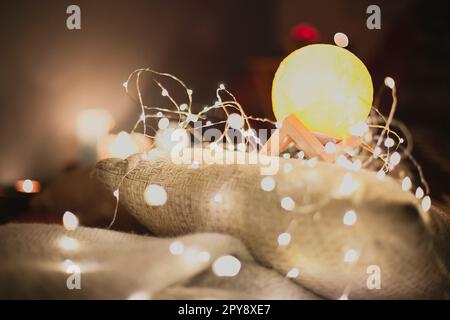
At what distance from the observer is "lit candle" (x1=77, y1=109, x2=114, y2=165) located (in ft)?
7.16

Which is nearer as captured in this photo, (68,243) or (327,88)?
(68,243)

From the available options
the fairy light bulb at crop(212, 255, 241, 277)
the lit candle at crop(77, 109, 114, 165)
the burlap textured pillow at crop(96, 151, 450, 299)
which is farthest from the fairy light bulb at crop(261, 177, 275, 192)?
the lit candle at crop(77, 109, 114, 165)

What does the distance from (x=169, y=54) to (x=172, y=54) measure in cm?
2

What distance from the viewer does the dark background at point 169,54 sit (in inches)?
89.4

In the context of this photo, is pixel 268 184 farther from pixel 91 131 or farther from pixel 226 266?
pixel 91 131

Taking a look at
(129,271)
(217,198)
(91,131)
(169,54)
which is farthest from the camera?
(169,54)

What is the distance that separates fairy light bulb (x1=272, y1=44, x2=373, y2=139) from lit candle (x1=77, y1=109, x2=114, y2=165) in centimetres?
135

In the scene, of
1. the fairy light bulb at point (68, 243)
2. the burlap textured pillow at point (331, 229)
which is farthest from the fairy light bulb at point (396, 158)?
the fairy light bulb at point (68, 243)

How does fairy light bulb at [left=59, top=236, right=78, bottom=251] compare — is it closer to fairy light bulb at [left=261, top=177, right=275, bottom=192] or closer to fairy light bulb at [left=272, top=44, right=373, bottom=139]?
fairy light bulb at [left=261, top=177, right=275, bottom=192]

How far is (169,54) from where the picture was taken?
271 centimetres

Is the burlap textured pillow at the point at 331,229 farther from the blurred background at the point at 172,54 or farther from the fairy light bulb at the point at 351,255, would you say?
the blurred background at the point at 172,54

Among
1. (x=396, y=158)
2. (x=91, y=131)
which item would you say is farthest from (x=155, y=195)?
(x=91, y=131)
